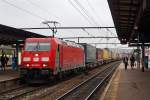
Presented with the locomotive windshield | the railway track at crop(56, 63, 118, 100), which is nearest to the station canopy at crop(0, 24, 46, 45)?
the locomotive windshield

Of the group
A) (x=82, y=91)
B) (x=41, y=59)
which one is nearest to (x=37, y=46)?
(x=41, y=59)

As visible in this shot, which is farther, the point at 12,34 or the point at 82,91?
the point at 12,34

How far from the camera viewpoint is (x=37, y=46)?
24.0m

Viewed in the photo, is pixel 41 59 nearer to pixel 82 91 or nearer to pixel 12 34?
pixel 82 91

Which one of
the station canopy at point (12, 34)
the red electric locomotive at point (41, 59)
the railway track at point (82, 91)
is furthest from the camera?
the station canopy at point (12, 34)

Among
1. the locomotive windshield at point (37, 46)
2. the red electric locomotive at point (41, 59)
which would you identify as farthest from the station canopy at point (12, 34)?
the red electric locomotive at point (41, 59)

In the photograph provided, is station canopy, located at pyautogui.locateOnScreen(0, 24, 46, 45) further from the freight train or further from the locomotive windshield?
the freight train

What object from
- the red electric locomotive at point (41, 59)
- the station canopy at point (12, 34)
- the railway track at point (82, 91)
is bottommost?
the railway track at point (82, 91)

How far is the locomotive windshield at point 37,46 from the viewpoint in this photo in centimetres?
2370

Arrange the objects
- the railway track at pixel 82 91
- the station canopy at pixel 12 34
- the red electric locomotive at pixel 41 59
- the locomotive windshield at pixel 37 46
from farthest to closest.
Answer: the station canopy at pixel 12 34 → the locomotive windshield at pixel 37 46 → the red electric locomotive at pixel 41 59 → the railway track at pixel 82 91

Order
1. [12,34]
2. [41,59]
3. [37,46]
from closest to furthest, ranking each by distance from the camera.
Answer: [41,59], [37,46], [12,34]

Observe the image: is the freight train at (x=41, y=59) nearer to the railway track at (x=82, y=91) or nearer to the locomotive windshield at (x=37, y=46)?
the locomotive windshield at (x=37, y=46)

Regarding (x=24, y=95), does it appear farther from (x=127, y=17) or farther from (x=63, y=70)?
(x=127, y=17)

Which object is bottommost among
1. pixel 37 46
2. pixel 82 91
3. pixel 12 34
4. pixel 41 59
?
pixel 82 91
